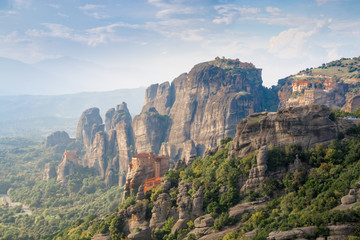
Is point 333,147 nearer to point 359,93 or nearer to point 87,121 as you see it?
point 359,93

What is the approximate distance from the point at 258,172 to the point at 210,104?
230ft

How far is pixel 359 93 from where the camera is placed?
90.5m

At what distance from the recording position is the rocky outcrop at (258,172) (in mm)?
43531

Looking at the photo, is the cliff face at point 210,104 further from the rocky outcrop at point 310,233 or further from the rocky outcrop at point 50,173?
the rocky outcrop at point 310,233

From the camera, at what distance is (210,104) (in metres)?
113

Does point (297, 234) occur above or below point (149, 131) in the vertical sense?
below

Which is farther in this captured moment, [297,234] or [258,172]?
[258,172]

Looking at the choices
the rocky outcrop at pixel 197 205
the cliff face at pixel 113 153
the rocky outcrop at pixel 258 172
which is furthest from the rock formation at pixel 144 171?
the cliff face at pixel 113 153

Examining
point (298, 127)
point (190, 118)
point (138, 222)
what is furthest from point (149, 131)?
point (298, 127)

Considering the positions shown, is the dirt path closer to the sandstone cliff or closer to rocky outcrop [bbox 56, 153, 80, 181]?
rocky outcrop [bbox 56, 153, 80, 181]

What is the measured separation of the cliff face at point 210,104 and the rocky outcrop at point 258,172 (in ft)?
199

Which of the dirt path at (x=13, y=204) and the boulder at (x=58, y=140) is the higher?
the boulder at (x=58, y=140)

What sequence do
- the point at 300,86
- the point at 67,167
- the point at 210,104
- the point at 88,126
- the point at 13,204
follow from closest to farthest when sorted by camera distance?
the point at 300,86 → the point at 13,204 → the point at 210,104 → the point at 67,167 → the point at 88,126

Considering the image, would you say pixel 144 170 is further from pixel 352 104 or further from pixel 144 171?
pixel 352 104
